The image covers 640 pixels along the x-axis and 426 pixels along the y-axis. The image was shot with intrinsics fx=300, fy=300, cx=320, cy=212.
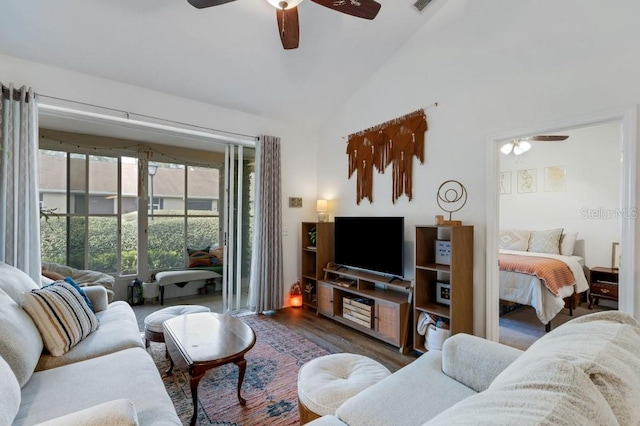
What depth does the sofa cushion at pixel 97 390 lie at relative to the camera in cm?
130

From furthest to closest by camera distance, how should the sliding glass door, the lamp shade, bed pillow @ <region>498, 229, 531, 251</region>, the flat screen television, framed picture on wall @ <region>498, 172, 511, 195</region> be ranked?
1. framed picture on wall @ <region>498, 172, 511, 195</region>
2. bed pillow @ <region>498, 229, 531, 251</region>
3. the lamp shade
4. the sliding glass door
5. the flat screen television

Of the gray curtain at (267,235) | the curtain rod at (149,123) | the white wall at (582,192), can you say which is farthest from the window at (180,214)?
→ the white wall at (582,192)

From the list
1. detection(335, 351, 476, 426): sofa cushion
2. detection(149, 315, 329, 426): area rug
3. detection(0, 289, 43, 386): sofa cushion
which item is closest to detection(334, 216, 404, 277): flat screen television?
detection(149, 315, 329, 426): area rug

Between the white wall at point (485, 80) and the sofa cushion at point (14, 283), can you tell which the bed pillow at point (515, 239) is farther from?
the sofa cushion at point (14, 283)

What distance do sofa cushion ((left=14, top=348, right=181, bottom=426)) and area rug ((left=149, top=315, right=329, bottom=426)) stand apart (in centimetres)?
55

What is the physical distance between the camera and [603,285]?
13.0 feet

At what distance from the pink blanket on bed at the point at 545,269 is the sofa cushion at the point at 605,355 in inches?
102

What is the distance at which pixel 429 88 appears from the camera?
3168 millimetres

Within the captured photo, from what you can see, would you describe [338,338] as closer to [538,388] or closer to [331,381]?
[331,381]

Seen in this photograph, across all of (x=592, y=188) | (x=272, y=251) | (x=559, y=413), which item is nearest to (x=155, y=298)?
(x=272, y=251)

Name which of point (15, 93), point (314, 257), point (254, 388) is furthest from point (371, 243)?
point (15, 93)

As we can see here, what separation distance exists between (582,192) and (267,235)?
4.67m

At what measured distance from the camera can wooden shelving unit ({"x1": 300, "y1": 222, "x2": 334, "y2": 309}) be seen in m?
4.07

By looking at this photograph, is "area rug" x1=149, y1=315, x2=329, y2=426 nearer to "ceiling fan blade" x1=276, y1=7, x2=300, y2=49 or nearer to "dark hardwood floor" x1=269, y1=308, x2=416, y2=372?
"dark hardwood floor" x1=269, y1=308, x2=416, y2=372
